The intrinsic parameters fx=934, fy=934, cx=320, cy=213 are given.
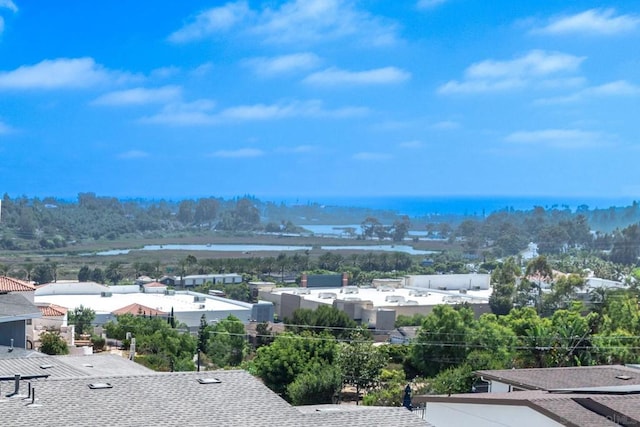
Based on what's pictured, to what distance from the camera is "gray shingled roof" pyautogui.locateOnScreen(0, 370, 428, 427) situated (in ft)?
25.0

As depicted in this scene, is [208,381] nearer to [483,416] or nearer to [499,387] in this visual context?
[483,416]

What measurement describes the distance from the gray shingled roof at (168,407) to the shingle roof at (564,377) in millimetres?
5051

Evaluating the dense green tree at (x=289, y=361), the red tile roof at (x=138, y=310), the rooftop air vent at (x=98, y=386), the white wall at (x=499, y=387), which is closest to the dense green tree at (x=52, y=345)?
the dense green tree at (x=289, y=361)

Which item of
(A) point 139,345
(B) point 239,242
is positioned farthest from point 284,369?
(B) point 239,242

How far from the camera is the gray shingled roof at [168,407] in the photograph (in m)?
7.63

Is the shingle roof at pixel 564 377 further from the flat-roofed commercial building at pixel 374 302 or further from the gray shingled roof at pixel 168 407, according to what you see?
the flat-roofed commercial building at pixel 374 302

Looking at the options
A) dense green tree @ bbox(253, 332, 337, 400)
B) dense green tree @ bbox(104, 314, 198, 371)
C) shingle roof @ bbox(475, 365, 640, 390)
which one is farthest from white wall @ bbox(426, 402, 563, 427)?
dense green tree @ bbox(104, 314, 198, 371)

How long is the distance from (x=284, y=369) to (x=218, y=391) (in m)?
15.6

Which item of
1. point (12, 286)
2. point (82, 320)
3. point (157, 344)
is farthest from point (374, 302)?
point (12, 286)

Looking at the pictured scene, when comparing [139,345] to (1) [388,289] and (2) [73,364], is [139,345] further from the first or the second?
(1) [388,289]

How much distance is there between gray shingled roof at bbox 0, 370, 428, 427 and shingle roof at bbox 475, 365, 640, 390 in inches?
199

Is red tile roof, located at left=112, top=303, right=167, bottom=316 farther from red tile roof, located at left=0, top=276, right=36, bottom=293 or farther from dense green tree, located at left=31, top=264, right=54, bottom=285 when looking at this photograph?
dense green tree, located at left=31, top=264, right=54, bottom=285

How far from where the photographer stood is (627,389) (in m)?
12.8

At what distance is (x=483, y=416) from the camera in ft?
38.1
